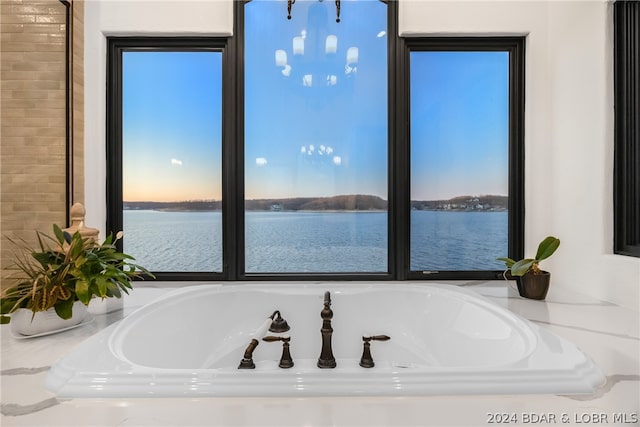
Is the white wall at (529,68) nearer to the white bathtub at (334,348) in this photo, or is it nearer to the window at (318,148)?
the window at (318,148)

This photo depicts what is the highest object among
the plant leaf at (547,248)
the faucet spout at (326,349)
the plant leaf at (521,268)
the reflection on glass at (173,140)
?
the reflection on glass at (173,140)

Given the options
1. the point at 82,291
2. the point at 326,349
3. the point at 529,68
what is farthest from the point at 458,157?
the point at 82,291

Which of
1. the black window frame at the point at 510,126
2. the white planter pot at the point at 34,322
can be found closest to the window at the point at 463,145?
the black window frame at the point at 510,126

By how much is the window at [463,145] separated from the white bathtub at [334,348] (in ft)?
1.54

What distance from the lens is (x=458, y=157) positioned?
2199 mm

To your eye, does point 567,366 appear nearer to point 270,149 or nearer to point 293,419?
point 293,419

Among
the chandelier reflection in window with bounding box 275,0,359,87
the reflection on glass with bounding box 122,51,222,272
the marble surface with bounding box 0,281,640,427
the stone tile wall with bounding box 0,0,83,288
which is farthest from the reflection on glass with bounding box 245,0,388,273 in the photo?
the marble surface with bounding box 0,281,640,427

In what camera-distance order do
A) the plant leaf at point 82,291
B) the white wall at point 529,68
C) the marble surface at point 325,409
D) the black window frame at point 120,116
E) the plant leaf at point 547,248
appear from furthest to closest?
the black window frame at point 120,116 → the white wall at point 529,68 → the plant leaf at point 547,248 → the plant leaf at point 82,291 → the marble surface at point 325,409

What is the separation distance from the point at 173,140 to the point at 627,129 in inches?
90.4

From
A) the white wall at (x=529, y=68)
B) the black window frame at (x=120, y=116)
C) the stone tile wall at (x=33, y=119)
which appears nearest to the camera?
the stone tile wall at (x=33, y=119)

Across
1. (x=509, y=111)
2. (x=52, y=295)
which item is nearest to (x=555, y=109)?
(x=509, y=111)

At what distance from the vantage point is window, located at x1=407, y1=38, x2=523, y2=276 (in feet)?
7.16

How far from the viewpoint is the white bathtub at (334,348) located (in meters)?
0.85

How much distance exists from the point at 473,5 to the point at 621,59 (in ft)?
2.63
